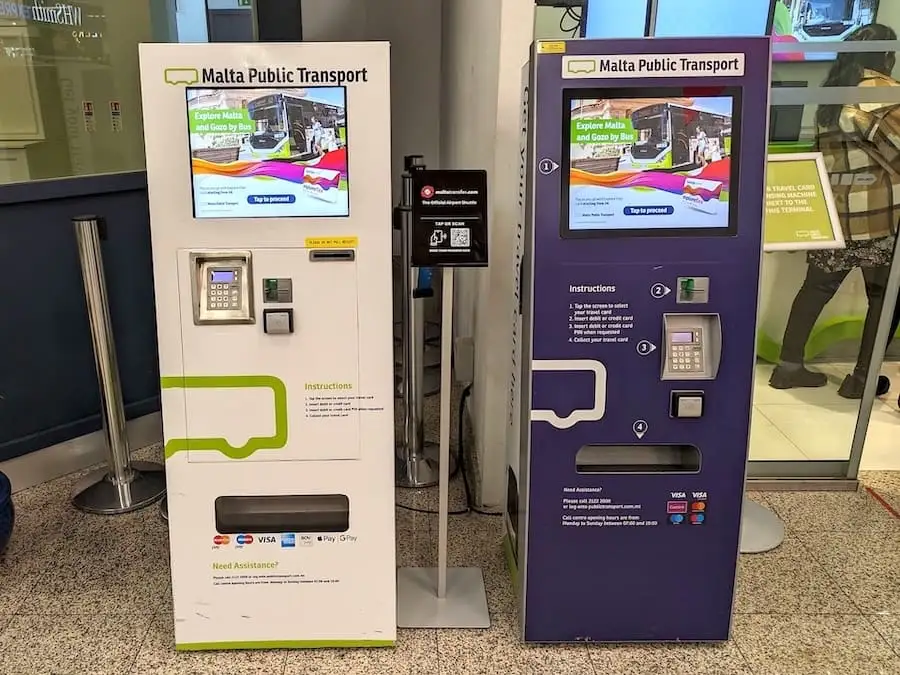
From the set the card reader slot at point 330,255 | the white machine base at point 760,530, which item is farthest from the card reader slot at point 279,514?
the white machine base at point 760,530

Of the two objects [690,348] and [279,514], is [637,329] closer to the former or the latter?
[690,348]

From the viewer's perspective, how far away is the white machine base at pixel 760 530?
9.32ft

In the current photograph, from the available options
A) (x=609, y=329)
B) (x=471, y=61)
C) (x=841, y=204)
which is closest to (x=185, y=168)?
(x=609, y=329)

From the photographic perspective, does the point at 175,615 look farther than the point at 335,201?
Yes

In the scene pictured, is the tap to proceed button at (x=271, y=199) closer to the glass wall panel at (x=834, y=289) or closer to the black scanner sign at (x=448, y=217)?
the black scanner sign at (x=448, y=217)

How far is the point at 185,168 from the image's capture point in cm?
198

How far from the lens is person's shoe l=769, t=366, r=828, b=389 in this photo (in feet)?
12.1

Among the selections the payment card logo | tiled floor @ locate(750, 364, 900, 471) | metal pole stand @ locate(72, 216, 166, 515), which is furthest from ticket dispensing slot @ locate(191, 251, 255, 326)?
tiled floor @ locate(750, 364, 900, 471)

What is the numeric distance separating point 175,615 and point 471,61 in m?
2.51

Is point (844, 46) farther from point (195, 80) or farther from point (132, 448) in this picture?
point (132, 448)

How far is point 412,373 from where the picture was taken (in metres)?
3.36

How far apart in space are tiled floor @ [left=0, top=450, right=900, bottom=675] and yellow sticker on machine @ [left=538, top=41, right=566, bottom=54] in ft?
5.46

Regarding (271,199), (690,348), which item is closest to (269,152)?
(271,199)

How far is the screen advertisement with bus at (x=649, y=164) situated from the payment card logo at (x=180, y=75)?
3.08 feet
